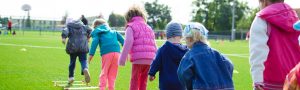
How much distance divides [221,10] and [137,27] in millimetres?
97266

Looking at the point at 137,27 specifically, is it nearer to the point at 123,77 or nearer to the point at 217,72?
the point at 217,72

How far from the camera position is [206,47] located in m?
5.07

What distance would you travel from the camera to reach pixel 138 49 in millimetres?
7363

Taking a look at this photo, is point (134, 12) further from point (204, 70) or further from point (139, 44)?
point (204, 70)

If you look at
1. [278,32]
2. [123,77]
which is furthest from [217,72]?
[123,77]

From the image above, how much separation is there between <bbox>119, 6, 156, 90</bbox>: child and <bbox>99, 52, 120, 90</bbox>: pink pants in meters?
1.20

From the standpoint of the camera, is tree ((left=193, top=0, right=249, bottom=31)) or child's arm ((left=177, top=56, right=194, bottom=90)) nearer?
child's arm ((left=177, top=56, right=194, bottom=90))

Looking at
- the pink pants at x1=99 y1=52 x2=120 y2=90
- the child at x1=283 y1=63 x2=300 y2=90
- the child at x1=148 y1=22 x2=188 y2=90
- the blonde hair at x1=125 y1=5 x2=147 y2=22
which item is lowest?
the pink pants at x1=99 y1=52 x2=120 y2=90

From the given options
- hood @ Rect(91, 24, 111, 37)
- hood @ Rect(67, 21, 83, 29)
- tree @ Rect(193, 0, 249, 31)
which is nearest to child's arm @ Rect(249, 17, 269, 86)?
hood @ Rect(91, 24, 111, 37)

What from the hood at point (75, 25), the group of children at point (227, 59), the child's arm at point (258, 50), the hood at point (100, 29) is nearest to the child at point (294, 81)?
the group of children at point (227, 59)

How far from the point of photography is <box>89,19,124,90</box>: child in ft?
28.1

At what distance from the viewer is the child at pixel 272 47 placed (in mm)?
4398

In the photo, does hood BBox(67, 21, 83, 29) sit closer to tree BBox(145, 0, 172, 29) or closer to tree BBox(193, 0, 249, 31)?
tree BBox(193, 0, 249, 31)

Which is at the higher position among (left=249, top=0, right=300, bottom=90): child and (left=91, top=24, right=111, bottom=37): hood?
(left=249, top=0, right=300, bottom=90): child
